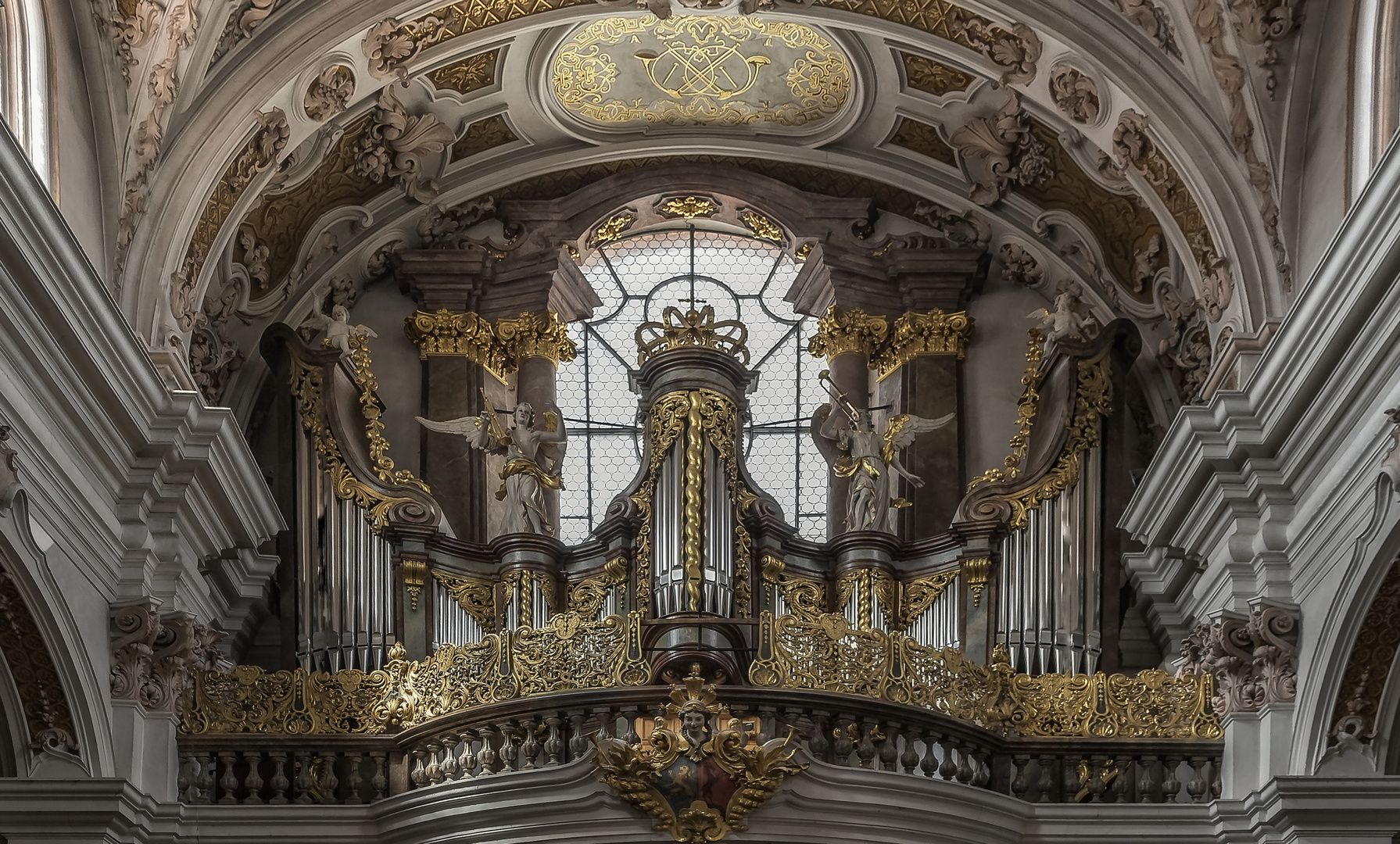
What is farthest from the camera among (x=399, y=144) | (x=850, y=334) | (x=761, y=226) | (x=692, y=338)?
(x=761, y=226)

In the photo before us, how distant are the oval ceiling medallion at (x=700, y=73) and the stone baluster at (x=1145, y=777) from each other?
19.1ft

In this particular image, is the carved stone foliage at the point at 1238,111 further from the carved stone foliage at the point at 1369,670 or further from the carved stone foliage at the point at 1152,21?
the carved stone foliage at the point at 1369,670

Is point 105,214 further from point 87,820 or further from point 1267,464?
point 1267,464

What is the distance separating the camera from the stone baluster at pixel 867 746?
1313 cm

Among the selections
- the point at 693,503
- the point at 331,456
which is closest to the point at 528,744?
the point at 693,503

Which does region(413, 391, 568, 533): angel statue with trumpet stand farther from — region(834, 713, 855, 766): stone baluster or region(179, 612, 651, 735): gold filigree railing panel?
region(834, 713, 855, 766): stone baluster

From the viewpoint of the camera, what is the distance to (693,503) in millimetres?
14531

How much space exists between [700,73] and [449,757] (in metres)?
6.08

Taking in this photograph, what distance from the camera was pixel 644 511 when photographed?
1499cm

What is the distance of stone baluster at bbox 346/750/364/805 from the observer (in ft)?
44.3

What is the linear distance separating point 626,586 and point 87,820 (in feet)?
12.9

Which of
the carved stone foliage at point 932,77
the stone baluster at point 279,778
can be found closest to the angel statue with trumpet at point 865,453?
the carved stone foliage at point 932,77

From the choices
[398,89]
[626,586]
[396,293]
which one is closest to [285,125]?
[398,89]

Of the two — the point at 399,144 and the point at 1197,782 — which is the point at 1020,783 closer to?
the point at 1197,782
